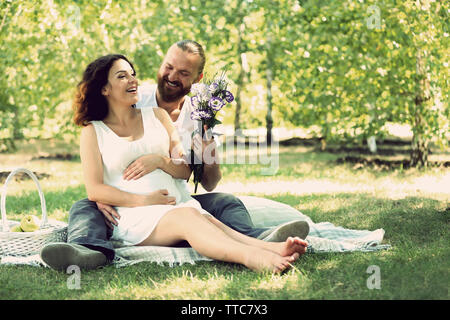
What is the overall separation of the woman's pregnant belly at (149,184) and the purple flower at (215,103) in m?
0.58

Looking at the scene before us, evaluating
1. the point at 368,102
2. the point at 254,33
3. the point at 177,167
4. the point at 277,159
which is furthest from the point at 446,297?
the point at 254,33

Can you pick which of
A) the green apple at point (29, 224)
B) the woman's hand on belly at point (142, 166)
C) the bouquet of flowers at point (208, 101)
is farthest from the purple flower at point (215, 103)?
the green apple at point (29, 224)

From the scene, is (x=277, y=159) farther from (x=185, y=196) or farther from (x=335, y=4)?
(x=185, y=196)

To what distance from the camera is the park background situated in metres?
3.29

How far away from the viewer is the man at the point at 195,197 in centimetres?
351

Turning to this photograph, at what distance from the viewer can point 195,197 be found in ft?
14.8

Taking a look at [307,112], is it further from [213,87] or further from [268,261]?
[268,261]

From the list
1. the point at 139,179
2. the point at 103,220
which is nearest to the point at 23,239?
the point at 103,220

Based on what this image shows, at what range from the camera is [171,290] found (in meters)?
3.06

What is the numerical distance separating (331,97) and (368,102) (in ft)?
1.80

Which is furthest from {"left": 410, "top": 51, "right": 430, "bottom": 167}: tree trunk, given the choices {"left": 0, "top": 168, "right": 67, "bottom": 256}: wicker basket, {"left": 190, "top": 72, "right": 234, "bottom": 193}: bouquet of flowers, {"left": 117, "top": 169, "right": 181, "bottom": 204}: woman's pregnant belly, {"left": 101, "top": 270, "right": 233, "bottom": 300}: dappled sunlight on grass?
{"left": 0, "top": 168, "right": 67, "bottom": 256}: wicker basket

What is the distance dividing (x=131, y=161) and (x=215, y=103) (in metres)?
0.72

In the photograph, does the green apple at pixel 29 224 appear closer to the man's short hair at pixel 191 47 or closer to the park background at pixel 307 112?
the park background at pixel 307 112

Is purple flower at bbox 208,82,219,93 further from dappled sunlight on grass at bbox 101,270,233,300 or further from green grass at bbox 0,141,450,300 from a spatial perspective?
dappled sunlight on grass at bbox 101,270,233,300
